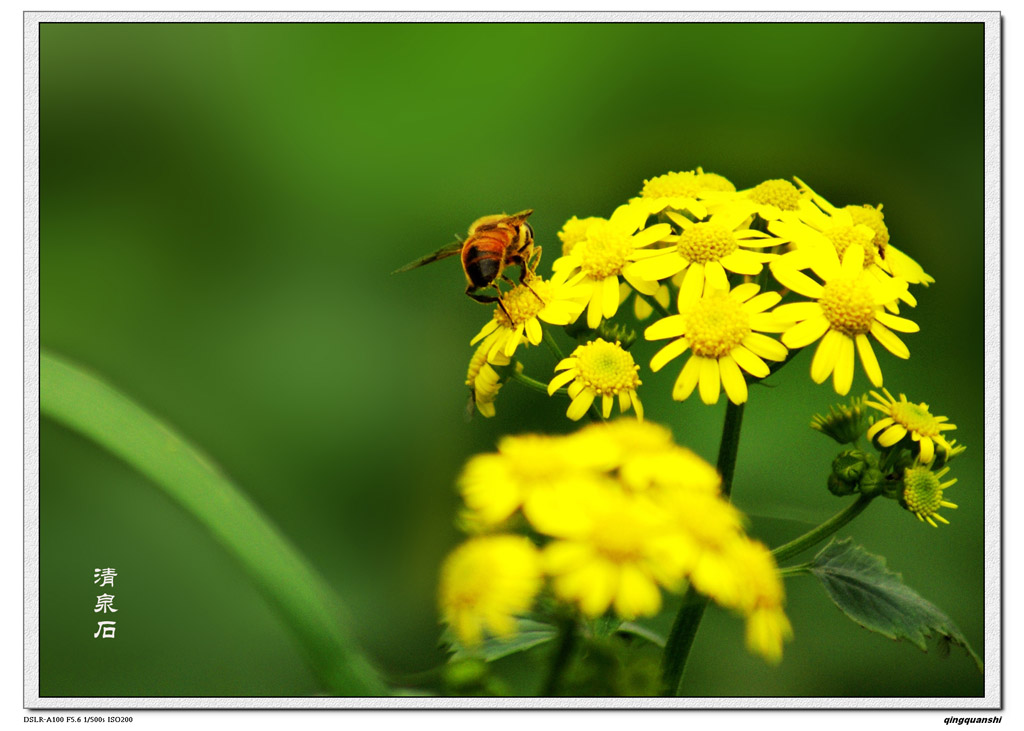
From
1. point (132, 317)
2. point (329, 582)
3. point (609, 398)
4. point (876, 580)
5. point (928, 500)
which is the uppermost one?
point (132, 317)

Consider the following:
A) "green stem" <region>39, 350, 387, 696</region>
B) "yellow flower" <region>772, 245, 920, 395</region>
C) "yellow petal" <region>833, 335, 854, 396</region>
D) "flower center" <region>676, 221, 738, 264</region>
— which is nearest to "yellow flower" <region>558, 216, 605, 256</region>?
"flower center" <region>676, 221, 738, 264</region>

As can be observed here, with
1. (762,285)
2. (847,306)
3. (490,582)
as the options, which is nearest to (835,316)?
(847,306)

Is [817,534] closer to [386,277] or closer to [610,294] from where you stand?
[610,294]

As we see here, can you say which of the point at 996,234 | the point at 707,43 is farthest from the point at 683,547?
the point at 707,43

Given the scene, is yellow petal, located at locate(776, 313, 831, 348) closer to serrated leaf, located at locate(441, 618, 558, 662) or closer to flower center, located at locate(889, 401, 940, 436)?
flower center, located at locate(889, 401, 940, 436)

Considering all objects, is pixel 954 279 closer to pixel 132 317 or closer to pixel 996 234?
pixel 996 234

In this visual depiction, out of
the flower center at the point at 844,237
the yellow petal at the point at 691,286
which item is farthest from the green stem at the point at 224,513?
the flower center at the point at 844,237
